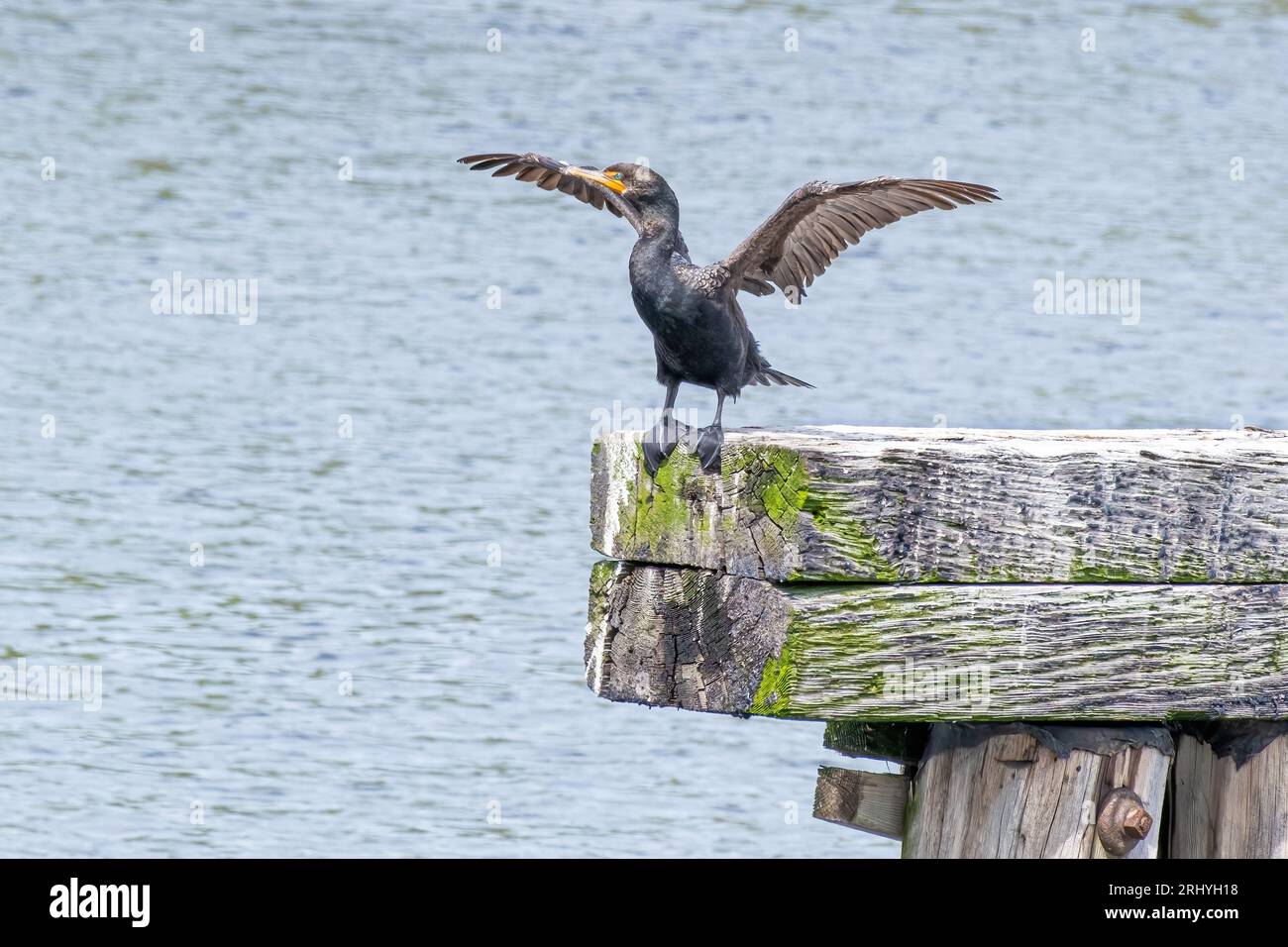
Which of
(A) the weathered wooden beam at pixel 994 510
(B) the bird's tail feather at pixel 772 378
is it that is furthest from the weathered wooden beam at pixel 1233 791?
(B) the bird's tail feather at pixel 772 378

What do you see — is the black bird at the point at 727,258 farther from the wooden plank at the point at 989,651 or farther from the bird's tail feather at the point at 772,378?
the wooden plank at the point at 989,651

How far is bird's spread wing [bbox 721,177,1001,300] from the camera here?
449 cm

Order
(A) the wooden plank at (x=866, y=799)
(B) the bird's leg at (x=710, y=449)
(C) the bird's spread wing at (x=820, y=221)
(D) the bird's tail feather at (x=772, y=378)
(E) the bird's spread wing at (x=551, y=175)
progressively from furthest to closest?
(D) the bird's tail feather at (x=772, y=378) < (E) the bird's spread wing at (x=551, y=175) < (C) the bird's spread wing at (x=820, y=221) < (A) the wooden plank at (x=866, y=799) < (B) the bird's leg at (x=710, y=449)

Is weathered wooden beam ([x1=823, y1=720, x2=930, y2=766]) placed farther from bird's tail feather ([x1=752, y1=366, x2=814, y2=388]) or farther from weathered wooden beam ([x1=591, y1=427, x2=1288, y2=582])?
bird's tail feather ([x1=752, y1=366, x2=814, y2=388])

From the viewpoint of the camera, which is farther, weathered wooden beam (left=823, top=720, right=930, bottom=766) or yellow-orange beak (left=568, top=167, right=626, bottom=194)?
yellow-orange beak (left=568, top=167, right=626, bottom=194)

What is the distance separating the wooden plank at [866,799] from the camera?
4375 mm

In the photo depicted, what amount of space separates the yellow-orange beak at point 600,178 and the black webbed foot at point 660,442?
83 centimetres

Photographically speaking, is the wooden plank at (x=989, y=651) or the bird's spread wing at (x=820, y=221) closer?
the wooden plank at (x=989, y=651)

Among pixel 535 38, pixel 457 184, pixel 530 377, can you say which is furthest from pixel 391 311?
pixel 535 38

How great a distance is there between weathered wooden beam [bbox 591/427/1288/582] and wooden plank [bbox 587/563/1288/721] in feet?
0.13

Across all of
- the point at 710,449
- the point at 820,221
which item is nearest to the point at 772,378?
the point at 820,221

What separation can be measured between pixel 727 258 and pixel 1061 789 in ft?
4.77

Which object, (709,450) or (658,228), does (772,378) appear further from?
(709,450)

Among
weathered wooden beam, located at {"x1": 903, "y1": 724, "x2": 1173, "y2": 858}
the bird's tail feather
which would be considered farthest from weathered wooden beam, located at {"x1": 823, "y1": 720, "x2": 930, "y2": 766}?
the bird's tail feather
